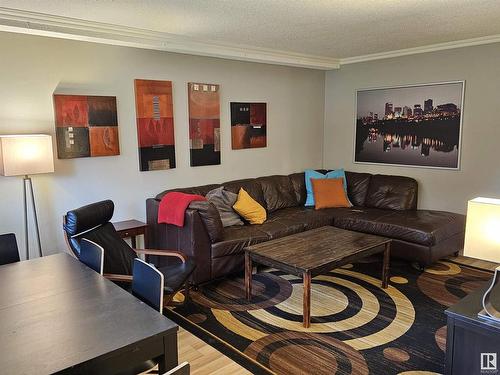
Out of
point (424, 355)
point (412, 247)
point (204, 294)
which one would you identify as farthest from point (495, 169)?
point (204, 294)

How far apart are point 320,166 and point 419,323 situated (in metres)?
3.42

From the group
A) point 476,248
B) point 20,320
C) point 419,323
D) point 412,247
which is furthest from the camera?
point 412,247

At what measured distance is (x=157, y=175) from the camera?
4410 mm

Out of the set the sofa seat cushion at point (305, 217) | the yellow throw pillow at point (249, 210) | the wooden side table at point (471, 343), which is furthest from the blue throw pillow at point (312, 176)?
the wooden side table at point (471, 343)

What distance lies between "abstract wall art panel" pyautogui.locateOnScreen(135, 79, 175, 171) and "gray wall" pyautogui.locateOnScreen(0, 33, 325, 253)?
68mm

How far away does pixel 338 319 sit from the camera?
124 inches

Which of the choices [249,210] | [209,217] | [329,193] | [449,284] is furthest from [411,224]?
[209,217]

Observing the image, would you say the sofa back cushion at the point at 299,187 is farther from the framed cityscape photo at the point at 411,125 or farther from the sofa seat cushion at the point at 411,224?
the framed cityscape photo at the point at 411,125

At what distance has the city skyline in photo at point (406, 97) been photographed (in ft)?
15.5

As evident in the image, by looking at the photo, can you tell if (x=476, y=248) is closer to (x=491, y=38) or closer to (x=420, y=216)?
(x=420, y=216)

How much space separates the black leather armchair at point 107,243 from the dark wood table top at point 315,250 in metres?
0.65

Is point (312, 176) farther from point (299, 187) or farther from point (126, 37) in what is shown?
point (126, 37)

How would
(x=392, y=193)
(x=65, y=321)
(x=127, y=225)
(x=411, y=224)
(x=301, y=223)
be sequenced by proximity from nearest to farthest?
(x=65, y=321) < (x=127, y=225) < (x=411, y=224) < (x=301, y=223) < (x=392, y=193)

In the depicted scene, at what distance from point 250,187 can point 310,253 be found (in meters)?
1.74
